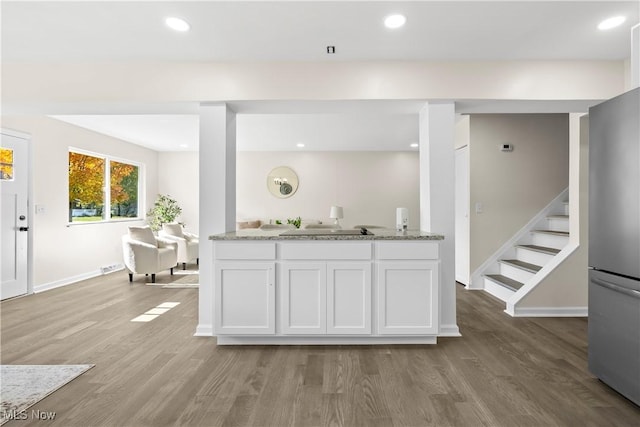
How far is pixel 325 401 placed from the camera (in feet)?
7.00

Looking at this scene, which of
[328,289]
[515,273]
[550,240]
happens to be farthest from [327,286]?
[550,240]

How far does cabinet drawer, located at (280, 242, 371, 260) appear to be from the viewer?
116 inches

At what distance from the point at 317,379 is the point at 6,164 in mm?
4861

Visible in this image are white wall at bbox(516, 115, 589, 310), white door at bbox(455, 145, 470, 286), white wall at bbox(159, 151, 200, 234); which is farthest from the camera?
white wall at bbox(159, 151, 200, 234)

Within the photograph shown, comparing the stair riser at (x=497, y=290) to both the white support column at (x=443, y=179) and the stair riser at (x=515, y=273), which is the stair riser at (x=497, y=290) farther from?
the white support column at (x=443, y=179)

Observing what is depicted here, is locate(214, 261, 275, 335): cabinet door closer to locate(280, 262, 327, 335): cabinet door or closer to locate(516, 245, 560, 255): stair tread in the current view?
locate(280, 262, 327, 335): cabinet door

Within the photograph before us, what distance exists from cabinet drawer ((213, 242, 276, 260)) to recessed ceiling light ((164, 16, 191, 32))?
65.8 inches

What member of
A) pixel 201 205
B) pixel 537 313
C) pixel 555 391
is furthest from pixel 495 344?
pixel 201 205

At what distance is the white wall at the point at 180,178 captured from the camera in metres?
8.44

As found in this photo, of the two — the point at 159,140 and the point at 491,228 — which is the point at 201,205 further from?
the point at 159,140

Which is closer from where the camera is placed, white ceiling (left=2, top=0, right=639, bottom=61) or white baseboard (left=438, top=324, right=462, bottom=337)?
white ceiling (left=2, top=0, right=639, bottom=61)

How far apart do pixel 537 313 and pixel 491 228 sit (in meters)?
1.39

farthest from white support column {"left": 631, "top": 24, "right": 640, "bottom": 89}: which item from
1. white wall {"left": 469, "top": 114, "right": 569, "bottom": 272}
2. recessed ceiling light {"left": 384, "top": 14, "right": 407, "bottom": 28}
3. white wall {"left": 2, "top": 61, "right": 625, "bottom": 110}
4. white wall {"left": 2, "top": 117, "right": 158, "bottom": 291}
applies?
white wall {"left": 2, "top": 117, "right": 158, "bottom": 291}

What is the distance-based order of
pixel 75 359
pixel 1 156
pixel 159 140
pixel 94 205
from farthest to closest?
pixel 159 140, pixel 94 205, pixel 1 156, pixel 75 359
